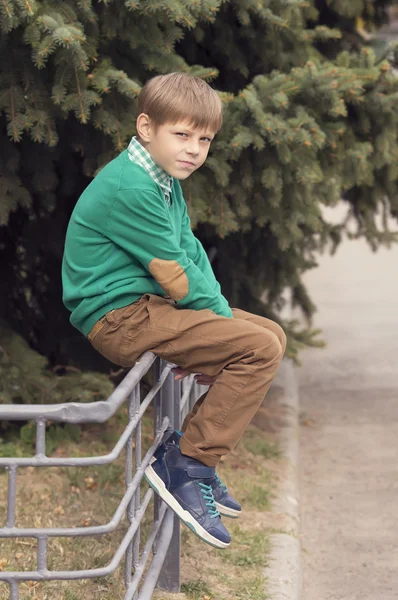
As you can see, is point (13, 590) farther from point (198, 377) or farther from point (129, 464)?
point (198, 377)

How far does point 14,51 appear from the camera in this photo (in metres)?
3.96

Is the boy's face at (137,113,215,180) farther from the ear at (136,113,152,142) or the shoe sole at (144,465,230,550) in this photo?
the shoe sole at (144,465,230,550)

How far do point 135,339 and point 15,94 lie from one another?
1567 mm

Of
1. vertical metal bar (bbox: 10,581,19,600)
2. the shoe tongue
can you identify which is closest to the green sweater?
the shoe tongue

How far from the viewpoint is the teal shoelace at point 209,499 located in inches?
116

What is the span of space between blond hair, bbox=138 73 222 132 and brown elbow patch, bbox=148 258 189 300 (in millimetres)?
433

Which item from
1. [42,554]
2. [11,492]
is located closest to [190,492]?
[42,554]

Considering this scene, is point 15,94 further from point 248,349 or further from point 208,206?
point 248,349

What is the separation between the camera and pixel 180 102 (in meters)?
2.88

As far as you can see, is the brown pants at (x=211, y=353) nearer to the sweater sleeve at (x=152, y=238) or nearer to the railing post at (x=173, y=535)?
the sweater sleeve at (x=152, y=238)

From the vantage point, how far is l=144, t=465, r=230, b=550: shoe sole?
2912 millimetres

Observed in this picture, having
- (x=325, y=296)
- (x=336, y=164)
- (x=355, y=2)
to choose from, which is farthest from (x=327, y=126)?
(x=325, y=296)

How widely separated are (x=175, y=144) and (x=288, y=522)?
7.39ft

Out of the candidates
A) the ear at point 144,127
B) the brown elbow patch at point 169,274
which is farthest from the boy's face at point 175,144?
the brown elbow patch at point 169,274
